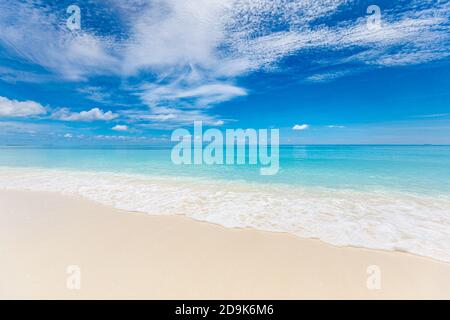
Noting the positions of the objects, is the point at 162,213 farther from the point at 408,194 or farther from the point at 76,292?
the point at 408,194

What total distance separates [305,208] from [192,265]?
4.08m

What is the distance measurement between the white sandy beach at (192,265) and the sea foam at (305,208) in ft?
1.72

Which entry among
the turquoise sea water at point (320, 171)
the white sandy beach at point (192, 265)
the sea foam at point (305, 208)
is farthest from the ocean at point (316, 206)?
the white sandy beach at point (192, 265)

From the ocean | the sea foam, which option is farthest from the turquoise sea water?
the sea foam

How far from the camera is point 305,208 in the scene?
620 centimetres

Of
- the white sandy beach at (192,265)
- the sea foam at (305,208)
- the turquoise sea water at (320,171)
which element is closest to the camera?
the white sandy beach at (192,265)

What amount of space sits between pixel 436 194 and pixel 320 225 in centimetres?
649

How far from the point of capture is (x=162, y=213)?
582 centimetres

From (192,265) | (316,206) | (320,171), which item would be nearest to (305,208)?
(316,206)

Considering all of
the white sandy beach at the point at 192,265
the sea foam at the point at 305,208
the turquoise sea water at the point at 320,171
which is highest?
the turquoise sea water at the point at 320,171

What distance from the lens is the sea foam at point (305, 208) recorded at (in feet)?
14.5

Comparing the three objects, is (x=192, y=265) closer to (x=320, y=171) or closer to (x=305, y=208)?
(x=305, y=208)

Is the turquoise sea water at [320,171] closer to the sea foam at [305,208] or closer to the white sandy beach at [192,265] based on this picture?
the sea foam at [305,208]
